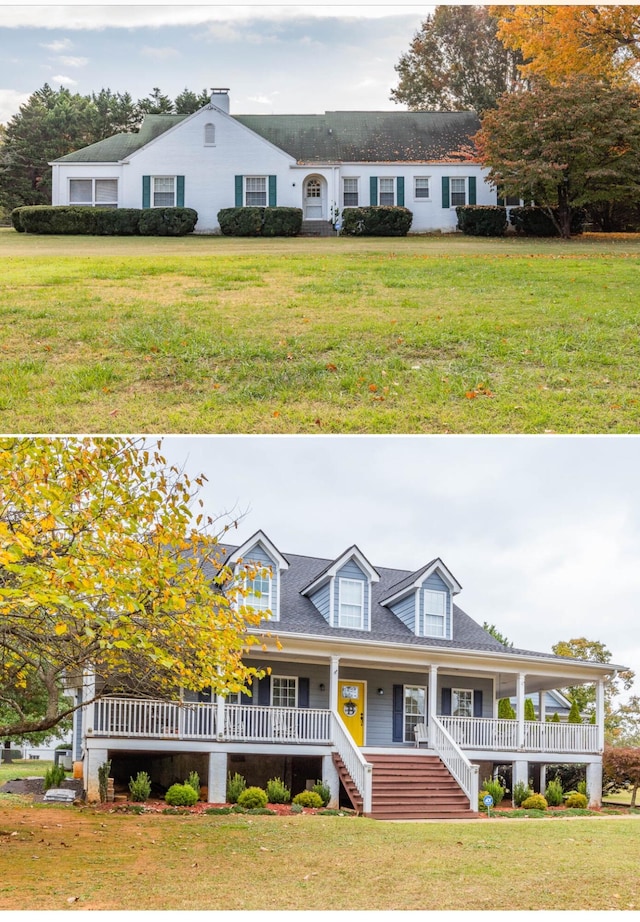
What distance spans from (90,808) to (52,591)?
7.80 m

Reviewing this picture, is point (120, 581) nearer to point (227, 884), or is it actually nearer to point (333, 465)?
point (227, 884)

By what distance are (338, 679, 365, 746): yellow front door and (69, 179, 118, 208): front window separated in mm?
24738

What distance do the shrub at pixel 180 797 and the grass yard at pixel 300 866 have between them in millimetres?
1611

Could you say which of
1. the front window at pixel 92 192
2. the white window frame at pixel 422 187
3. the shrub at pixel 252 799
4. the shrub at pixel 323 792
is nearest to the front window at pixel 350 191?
the white window frame at pixel 422 187

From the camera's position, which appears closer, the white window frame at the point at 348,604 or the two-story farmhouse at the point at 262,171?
the white window frame at the point at 348,604

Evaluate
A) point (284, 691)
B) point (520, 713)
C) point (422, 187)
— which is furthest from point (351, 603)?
point (422, 187)

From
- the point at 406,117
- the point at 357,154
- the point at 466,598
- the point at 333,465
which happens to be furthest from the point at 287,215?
the point at 333,465

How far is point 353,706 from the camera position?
17.8 meters

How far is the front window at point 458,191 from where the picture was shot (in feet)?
119

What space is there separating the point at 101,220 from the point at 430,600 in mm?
20663

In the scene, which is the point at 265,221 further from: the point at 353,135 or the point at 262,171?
the point at 353,135

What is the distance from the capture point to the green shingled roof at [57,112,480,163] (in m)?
36.7

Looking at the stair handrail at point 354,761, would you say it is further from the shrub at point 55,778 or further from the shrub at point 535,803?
the shrub at point 55,778

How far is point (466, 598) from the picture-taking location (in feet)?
115
